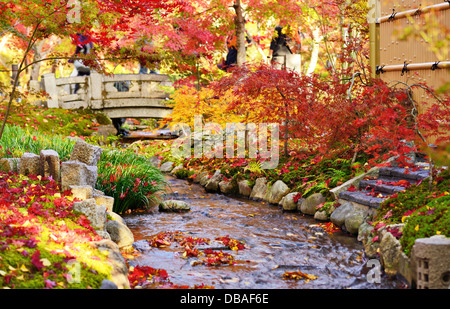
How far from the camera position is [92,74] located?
49.2 ft

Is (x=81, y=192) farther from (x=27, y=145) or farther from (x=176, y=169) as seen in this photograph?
(x=176, y=169)

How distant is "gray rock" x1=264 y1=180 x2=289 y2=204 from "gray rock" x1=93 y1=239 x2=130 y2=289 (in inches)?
176

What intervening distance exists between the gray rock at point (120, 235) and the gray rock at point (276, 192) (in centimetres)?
359

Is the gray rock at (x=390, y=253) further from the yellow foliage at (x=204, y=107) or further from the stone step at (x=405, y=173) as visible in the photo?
the yellow foliage at (x=204, y=107)

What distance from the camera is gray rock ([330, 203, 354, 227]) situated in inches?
278

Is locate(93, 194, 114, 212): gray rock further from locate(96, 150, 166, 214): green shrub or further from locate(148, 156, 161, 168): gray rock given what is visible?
locate(148, 156, 161, 168): gray rock

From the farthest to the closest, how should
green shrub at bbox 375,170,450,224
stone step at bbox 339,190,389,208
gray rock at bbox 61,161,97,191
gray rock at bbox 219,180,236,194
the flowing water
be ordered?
gray rock at bbox 219,180,236,194 < stone step at bbox 339,190,389,208 < gray rock at bbox 61,161,97,191 < green shrub at bbox 375,170,450,224 < the flowing water

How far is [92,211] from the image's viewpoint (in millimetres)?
5637

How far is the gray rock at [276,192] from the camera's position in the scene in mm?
8898

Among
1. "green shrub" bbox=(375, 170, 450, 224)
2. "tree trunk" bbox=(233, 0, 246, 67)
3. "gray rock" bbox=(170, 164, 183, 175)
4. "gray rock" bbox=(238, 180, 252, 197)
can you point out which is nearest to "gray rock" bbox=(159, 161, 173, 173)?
"gray rock" bbox=(170, 164, 183, 175)

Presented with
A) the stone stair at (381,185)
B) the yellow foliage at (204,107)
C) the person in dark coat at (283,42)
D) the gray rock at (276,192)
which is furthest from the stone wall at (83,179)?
the person in dark coat at (283,42)

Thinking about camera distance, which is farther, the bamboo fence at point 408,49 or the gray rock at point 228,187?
Result: the gray rock at point 228,187
